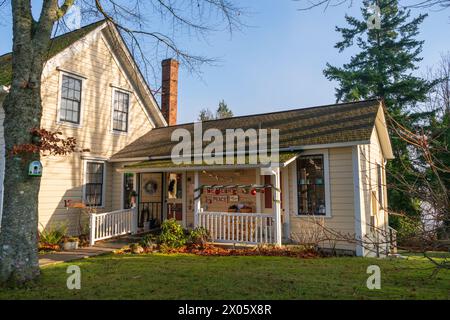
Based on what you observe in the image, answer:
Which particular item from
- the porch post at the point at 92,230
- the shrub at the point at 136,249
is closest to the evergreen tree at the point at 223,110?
the porch post at the point at 92,230

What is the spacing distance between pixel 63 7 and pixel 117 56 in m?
7.11

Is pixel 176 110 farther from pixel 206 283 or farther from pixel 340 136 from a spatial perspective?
pixel 206 283

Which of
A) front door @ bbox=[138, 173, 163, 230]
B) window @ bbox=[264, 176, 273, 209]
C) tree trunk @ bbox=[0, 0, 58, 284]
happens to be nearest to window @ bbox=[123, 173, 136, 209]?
front door @ bbox=[138, 173, 163, 230]

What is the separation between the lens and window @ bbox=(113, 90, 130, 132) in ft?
44.9

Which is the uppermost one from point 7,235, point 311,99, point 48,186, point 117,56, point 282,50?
point 311,99

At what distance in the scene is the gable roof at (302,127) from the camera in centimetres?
959

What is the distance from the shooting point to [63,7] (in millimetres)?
6883

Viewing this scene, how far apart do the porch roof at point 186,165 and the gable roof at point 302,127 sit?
1.45 ft

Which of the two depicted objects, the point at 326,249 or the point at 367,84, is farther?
the point at 367,84

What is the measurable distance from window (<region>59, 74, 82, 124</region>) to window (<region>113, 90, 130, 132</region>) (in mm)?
1786

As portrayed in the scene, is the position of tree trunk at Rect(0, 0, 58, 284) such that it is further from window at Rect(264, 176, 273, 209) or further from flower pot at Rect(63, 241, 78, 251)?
window at Rect(264, 176, 273, 209)

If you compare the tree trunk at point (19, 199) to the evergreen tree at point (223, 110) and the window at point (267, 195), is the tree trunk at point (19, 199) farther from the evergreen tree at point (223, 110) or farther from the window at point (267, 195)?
the evergreen tree at point (223, 110)

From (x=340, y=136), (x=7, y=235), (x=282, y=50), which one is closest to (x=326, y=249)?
(x=340, y=136)

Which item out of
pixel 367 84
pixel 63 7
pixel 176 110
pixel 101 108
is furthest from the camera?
pixel 367 84
